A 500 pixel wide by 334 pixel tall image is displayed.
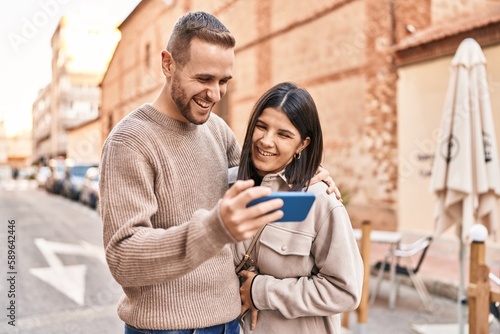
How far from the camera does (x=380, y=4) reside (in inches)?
383

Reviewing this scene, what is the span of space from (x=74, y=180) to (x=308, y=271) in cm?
2022

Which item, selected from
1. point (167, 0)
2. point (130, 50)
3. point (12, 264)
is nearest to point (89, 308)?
point (12, 264)

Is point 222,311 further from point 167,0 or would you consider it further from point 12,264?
point 167,0

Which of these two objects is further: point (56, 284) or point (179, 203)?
point (56, 284)

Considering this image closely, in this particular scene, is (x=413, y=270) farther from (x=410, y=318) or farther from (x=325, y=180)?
(x=325, y=180)

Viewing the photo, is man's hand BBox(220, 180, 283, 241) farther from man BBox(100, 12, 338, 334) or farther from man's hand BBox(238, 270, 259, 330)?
man's hand BBox(238, 270, 259, 330)

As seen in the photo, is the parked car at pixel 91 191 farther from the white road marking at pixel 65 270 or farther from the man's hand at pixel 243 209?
the man's hand at pixel 243 209

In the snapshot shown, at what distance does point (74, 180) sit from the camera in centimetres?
2025

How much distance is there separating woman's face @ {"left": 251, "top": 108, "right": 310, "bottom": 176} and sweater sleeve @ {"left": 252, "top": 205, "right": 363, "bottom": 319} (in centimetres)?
28

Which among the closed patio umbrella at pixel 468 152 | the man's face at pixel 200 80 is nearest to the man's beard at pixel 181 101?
the man's face at pixel 200 80

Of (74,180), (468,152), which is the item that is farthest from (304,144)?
(74,180)

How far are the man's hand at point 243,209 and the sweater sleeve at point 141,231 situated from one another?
0.10ft

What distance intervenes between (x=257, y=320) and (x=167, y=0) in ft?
66.4

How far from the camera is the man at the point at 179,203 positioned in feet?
3.76
